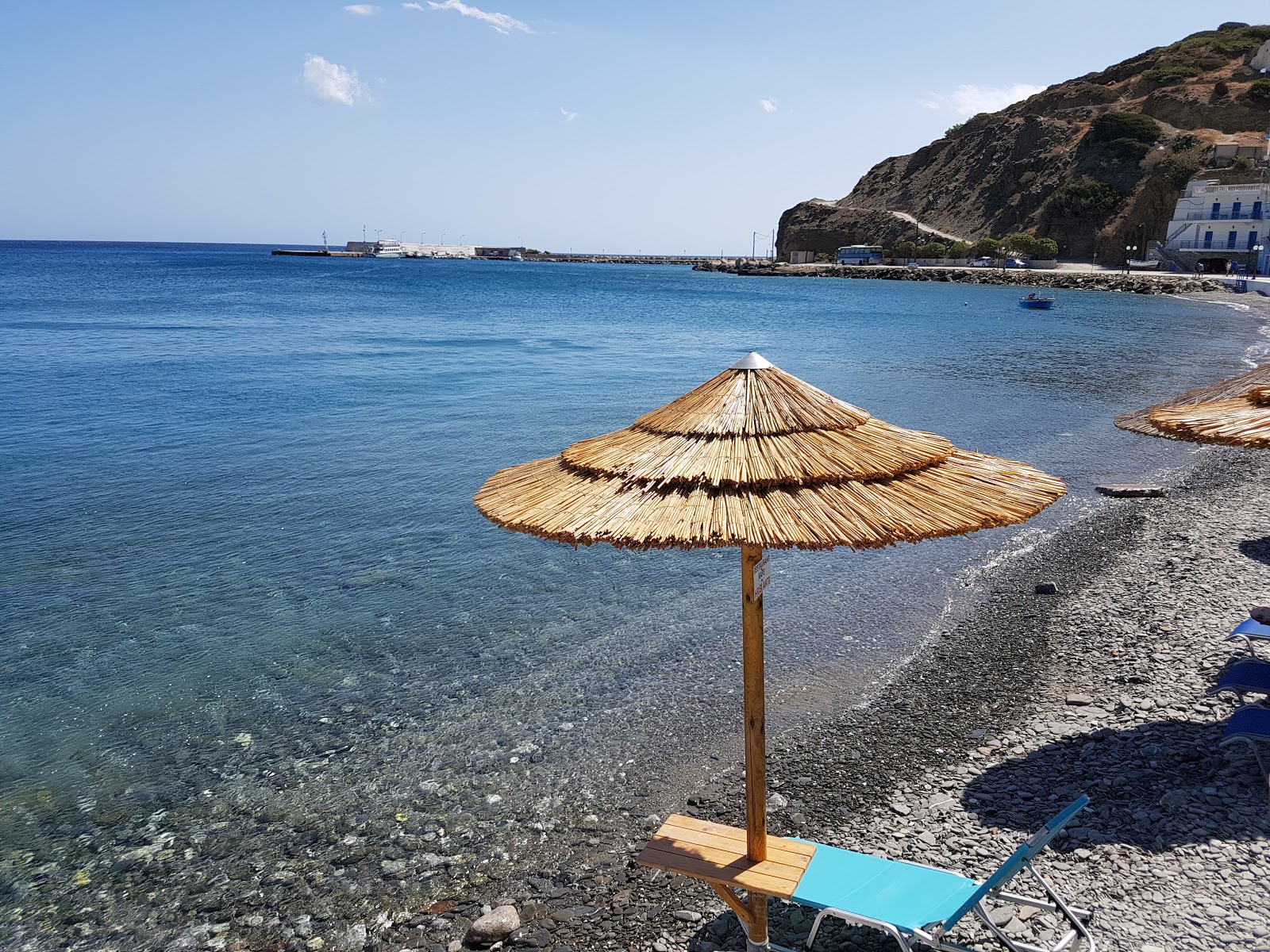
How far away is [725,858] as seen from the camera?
4.52 m

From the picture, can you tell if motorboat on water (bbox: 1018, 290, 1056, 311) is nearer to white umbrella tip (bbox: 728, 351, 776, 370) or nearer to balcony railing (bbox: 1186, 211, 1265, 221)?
balcony railing (bbox: 1186, 211, 1265, 221)

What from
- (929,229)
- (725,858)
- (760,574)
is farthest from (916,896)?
(929,229)

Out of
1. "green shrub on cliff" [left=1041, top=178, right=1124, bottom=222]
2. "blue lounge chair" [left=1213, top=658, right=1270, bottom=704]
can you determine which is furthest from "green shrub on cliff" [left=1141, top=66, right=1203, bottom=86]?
"blue lounge chair" [left=1213, top=658, right=1270, bottom=704]

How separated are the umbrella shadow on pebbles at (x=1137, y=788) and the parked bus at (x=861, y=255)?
→ 119 meters

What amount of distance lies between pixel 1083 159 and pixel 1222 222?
96.7 feet

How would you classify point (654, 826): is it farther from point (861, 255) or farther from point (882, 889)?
point (861, 255)

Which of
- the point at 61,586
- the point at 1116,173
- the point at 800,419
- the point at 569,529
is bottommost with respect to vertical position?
the point at 61,586

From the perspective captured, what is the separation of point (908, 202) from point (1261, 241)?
64903 millimetres

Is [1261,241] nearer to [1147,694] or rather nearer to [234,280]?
[1147,694]

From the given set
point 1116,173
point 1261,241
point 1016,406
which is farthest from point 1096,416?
point 1116,173

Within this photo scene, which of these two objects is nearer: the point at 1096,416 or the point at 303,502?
the point at 303,502

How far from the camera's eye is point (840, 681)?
8.70 meters

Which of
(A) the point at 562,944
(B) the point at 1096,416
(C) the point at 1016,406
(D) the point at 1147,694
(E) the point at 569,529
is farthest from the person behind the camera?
(C) the point at 1016,406

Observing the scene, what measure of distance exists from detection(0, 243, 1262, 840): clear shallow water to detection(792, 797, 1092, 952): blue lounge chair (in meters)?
3.03
